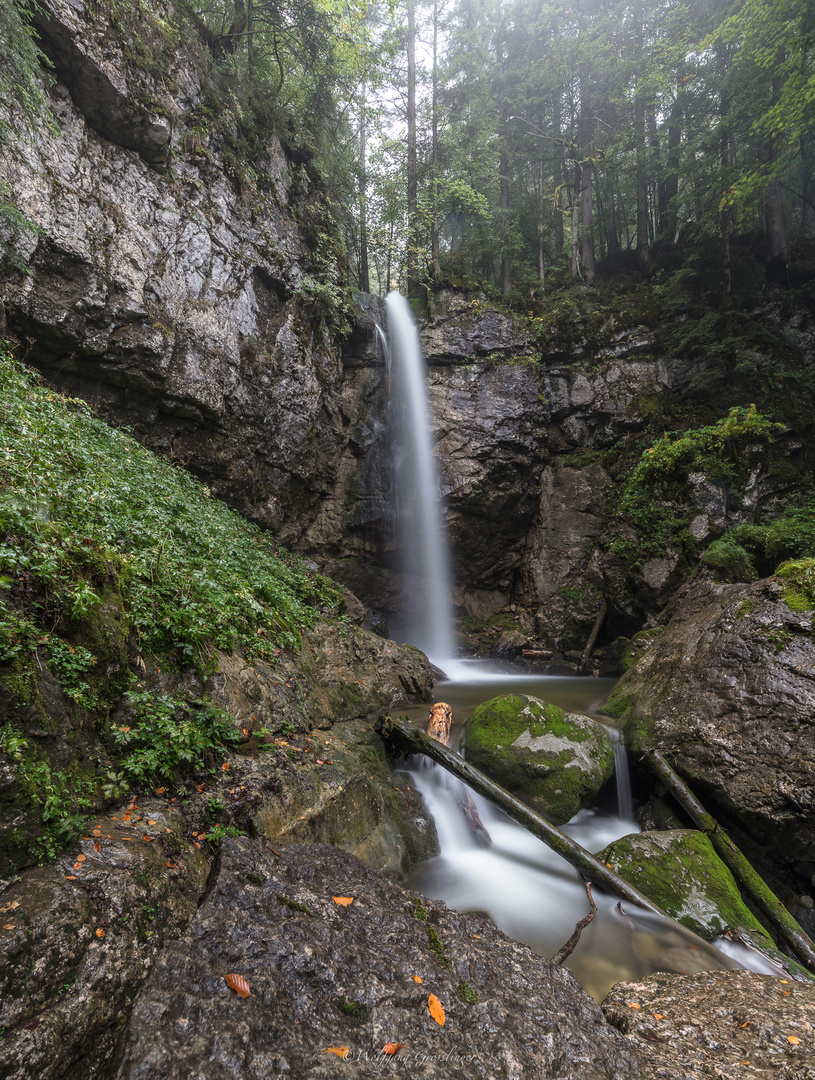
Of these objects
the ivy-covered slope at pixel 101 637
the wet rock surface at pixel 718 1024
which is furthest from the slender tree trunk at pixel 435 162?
the wet rock surface at pixel 718 1024

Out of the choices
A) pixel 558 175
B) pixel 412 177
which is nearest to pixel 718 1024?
pixel 412 177

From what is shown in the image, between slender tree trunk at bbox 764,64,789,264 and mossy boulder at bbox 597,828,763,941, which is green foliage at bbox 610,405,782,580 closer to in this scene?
slender tree trunk at bbox 764,64,789,264

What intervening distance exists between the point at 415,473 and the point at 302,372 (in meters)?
4.66

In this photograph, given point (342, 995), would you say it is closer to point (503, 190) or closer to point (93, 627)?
point (93, 627)

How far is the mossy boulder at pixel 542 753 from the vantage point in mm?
5383

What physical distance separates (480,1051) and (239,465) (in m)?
9.64

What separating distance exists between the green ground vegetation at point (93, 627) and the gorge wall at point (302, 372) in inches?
102

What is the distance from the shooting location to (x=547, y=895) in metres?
4.39

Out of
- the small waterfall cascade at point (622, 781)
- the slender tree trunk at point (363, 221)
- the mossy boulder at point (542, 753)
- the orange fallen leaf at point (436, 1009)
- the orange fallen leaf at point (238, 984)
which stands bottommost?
the small waterfall cascade at point (622, 781)

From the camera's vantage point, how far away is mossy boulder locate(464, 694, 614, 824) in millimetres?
5383

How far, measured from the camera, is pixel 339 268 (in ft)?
39.6

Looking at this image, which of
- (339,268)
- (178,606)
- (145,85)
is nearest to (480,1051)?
(178,606)

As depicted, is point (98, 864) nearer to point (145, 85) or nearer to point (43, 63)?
point (43, 63)

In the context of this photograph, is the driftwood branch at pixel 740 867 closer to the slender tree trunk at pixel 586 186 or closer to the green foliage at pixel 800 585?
the green foliage at pixel 800 585
